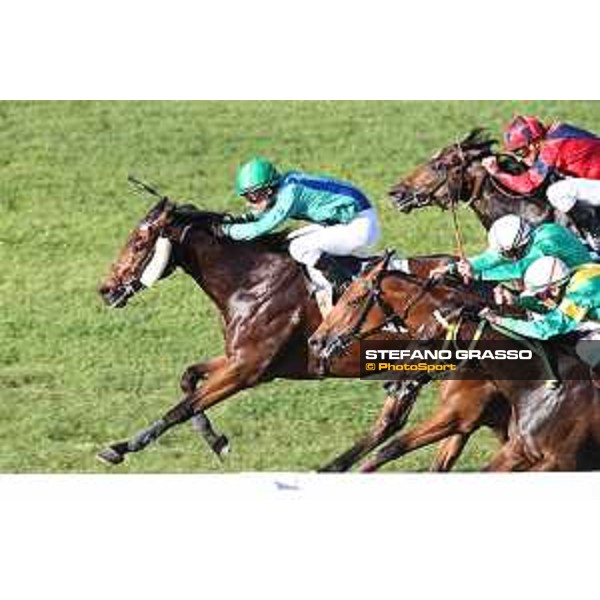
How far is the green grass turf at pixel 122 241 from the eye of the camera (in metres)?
14.6

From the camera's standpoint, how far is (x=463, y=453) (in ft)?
47.8

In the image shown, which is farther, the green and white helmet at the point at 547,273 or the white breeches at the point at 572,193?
the white breeches at the point at 572,193

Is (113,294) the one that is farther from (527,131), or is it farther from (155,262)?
(527,131)

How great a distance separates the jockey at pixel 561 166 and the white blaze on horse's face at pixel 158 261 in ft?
5.65

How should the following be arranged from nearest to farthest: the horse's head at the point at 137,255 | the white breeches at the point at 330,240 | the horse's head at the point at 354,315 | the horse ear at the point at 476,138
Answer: the horse's head at the point at 354,315
the white breeches at the point at 330,240
the horse's head at the point at 137,255
the horse ear at the point at 476,138

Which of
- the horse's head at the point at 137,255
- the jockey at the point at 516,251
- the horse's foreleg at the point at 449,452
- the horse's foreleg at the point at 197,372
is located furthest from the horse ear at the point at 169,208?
the horse's foreleg at the point at 449,452

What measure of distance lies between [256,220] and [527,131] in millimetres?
1498

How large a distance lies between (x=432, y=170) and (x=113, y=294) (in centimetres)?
180

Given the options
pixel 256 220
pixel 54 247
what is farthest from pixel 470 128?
pixel 54 247

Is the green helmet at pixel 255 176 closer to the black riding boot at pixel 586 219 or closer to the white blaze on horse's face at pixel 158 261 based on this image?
the white blaze on horse's face at pixel 158 261

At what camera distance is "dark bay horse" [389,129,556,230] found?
1449 centimetres

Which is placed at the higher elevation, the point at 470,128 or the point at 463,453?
the point at 470,128

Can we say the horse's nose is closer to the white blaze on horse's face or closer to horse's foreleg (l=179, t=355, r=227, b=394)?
horse's foreleg (l=179, t=355, r=227, b=394)

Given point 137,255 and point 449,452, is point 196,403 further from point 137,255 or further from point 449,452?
point 449,452
